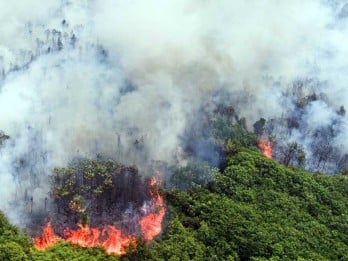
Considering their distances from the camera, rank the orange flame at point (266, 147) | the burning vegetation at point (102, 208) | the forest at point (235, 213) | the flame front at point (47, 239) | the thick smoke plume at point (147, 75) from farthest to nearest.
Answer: the orange flame at point (266, 147)
the thick smoke plume at point (147, 75)
the burning vegetation at point (102, 208)
the forest at point (235, 213)
the flame front at point (47, 239)

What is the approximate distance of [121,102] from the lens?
156 ft

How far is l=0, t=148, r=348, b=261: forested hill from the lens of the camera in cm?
3750

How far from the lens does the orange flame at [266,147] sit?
177 ft

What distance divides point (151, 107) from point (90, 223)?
1256 cm

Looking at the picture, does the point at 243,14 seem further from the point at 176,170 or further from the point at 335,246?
the point at 335,246

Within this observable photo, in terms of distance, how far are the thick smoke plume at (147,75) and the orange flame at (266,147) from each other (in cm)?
244

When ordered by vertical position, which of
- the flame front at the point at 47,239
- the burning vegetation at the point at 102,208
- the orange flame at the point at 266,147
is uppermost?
the orange flame at the point at 266,147

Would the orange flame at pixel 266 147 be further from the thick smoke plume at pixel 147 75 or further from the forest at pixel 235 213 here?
the forest at pixel 235 213

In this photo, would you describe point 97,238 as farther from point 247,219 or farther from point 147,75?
point 147,75

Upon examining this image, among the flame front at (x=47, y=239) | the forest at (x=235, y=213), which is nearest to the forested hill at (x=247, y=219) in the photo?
the forest at (x=235, y=213)

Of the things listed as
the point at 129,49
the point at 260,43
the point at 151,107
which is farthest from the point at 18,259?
the point at 260,43

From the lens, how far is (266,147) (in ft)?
179

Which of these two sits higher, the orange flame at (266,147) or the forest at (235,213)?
the orange flame at (266,147)

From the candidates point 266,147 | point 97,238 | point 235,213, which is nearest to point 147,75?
point 266,147
